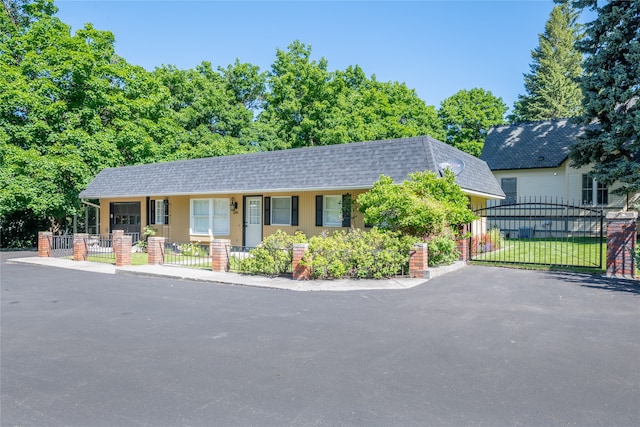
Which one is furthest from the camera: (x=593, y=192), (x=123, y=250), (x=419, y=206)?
(x=593, y=192)

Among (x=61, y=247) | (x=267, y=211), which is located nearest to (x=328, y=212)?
(x=267, y=211)

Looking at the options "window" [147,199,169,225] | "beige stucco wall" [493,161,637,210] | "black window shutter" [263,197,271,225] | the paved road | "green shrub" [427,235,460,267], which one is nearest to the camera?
the paved road

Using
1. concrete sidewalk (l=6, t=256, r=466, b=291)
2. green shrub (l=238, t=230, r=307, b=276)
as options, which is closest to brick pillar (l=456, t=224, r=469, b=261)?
concrete sidewalk (l=6, t=256, r=466, b=291)

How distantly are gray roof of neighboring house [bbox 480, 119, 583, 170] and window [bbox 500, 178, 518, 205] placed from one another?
887mm

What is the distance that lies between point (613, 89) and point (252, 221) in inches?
664

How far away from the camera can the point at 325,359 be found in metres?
5.06

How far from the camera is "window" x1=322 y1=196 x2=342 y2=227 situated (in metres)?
15.9

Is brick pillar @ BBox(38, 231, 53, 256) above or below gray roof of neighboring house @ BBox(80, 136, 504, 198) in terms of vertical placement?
below

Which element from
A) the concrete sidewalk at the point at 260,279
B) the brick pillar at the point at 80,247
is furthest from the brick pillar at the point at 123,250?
the brick pillar at the point at 80,247

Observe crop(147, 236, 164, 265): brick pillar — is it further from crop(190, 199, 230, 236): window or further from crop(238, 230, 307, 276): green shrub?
crop(190, 199, 230, 236): window

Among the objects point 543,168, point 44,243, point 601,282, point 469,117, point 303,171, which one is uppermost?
point 469,117

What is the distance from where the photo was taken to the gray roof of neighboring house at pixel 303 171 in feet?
47.8

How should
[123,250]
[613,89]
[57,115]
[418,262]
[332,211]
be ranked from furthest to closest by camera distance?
1. [57,115]
2. [613,89]
3. [332,211]
4. [123,250]
5. [418,262]

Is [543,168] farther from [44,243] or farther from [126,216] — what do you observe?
[44,243]
